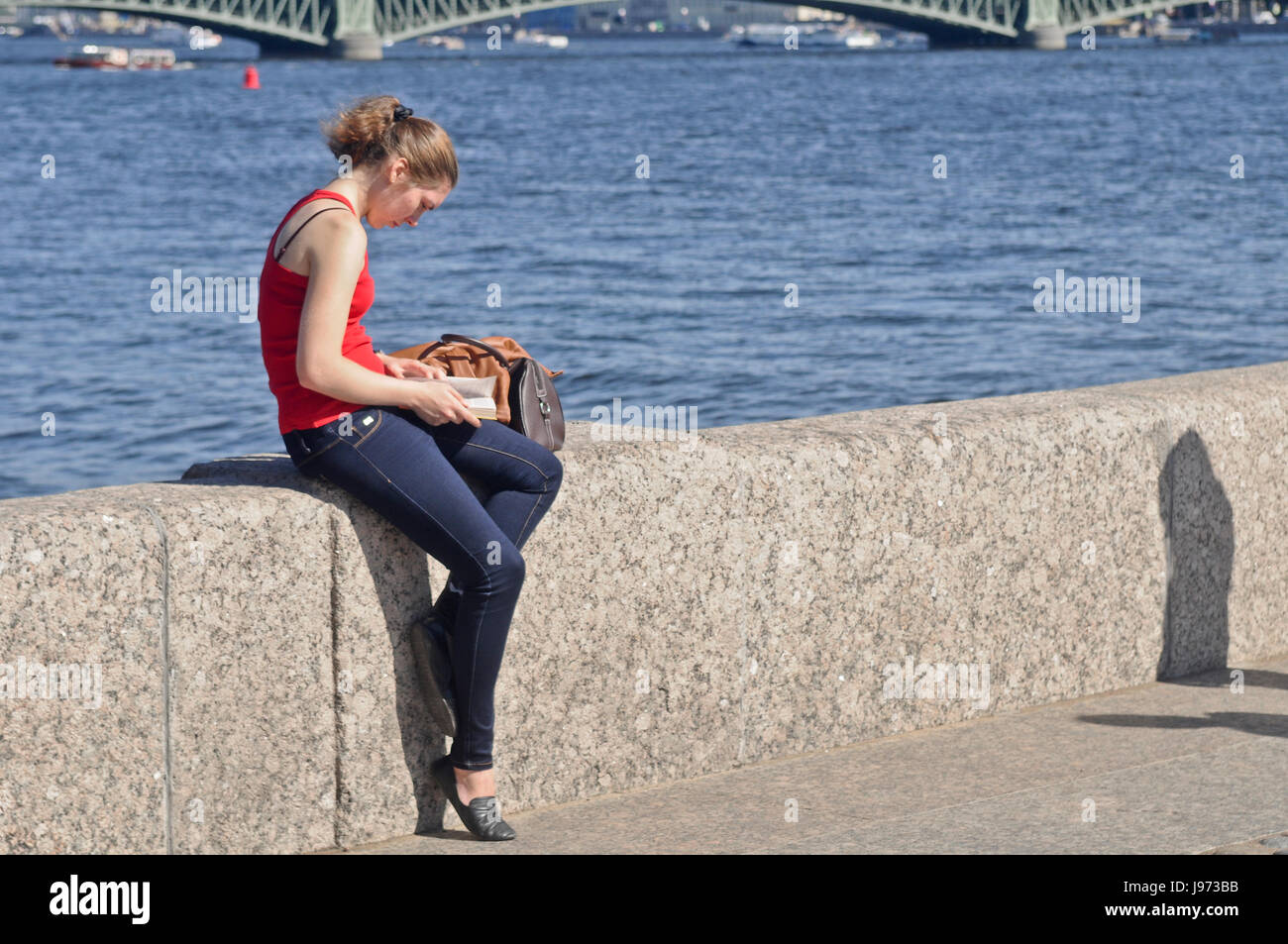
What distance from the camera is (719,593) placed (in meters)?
4.01

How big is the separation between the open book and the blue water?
36.1 feet

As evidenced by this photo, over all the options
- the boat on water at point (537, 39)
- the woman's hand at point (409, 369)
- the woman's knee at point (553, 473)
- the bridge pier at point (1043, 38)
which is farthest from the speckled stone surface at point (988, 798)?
the boat on water at point (537, 39)

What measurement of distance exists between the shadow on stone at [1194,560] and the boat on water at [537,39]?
162340 millimetres

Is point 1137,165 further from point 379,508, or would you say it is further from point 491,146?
point 379,508

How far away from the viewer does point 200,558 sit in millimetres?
3262

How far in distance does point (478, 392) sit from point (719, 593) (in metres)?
0.77

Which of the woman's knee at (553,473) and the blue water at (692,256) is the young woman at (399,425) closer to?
the woman's knee at (553,473)

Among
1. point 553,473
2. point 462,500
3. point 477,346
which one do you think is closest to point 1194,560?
point 553,473

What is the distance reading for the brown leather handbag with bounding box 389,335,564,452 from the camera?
3654 millimetres

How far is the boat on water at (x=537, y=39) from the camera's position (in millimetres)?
170125

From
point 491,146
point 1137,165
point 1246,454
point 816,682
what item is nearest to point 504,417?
point 816,682

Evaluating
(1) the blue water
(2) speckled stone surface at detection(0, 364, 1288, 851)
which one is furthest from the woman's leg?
(1) the blue water

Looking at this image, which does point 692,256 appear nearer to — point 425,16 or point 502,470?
point 502,470

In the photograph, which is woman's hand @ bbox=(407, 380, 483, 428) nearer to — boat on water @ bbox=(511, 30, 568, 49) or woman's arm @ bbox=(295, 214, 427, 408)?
woman's arm @ bbox=(295, 214, 427, 408)
